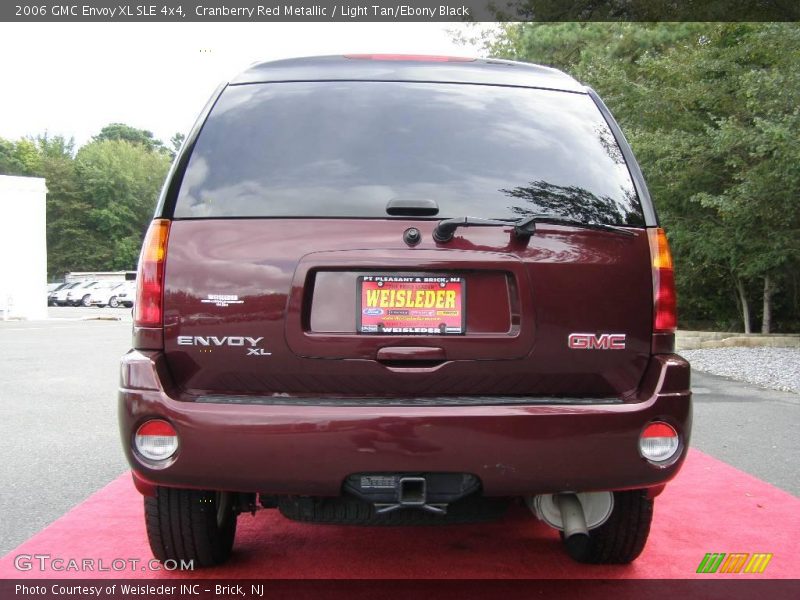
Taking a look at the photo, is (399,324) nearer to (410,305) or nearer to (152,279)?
(410,305)

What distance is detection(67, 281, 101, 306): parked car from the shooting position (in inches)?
1818

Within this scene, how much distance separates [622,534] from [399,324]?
4.59 feet

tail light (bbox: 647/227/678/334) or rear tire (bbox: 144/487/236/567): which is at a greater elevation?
tail light (bbox: 647/227/678/334)

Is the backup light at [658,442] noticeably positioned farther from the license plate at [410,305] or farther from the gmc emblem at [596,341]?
the license plate at [410,305]

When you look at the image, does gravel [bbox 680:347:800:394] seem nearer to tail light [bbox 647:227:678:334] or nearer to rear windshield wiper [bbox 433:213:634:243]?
tail light [bbox 647:227:678:334]

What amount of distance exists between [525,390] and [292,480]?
82 cm

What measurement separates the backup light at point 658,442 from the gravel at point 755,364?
7.62m

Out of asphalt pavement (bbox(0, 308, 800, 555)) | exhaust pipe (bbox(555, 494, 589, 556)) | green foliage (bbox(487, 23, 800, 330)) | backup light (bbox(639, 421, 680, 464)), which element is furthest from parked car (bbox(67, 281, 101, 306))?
backup light (bbox(639, 421, 680, 464))

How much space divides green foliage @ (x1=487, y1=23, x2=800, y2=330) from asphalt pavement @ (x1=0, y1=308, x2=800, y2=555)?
3531mm

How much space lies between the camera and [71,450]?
562 centimetres

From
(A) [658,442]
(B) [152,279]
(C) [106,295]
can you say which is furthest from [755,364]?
(C) [106,295]

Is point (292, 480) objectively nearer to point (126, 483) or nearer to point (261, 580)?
point (261, 580)

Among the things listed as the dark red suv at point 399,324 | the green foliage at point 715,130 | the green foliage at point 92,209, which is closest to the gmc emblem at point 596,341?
the dark red suv at point 399,324

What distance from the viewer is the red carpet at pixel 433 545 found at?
3.27 metres
